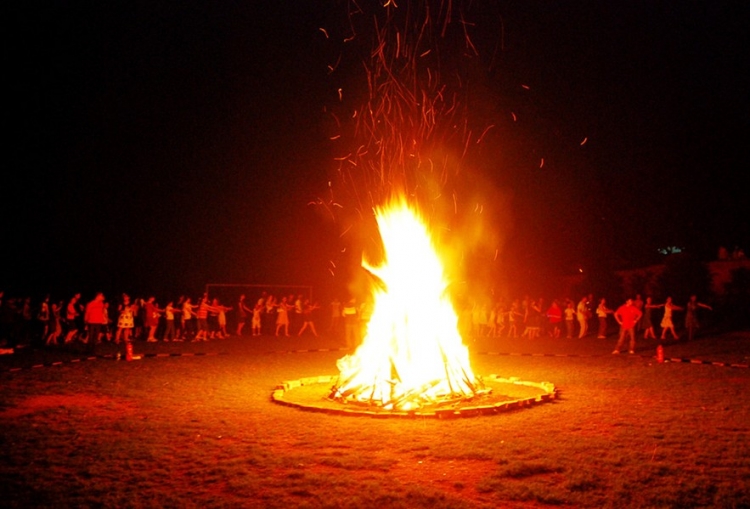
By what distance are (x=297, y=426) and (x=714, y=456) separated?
19.0 feet

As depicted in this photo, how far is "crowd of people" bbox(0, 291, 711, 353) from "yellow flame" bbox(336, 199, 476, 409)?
32.3ft

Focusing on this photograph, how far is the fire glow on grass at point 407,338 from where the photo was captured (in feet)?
40.2

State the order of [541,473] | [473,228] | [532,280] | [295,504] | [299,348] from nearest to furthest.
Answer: [295,504]
[541,473]
[299,348]
[532,280]
[473,228]

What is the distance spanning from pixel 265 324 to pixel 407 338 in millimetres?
24378

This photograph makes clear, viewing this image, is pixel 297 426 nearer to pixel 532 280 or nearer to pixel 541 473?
pixel 541 473

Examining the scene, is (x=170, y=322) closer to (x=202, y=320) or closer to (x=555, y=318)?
(x=202, y=320)

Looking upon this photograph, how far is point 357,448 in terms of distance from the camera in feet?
28.4

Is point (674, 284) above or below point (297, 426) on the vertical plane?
above

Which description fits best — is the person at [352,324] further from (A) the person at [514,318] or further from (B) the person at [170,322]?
(A) the person at [514,318]

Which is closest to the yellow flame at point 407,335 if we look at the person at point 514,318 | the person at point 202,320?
the person at point 202,320

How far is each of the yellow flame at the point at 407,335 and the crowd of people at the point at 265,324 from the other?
32.3 feet

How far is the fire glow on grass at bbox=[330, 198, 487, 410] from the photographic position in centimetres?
1226

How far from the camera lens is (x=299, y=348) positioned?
24.4 m

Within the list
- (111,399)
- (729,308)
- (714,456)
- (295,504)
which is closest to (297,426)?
(295,504)
